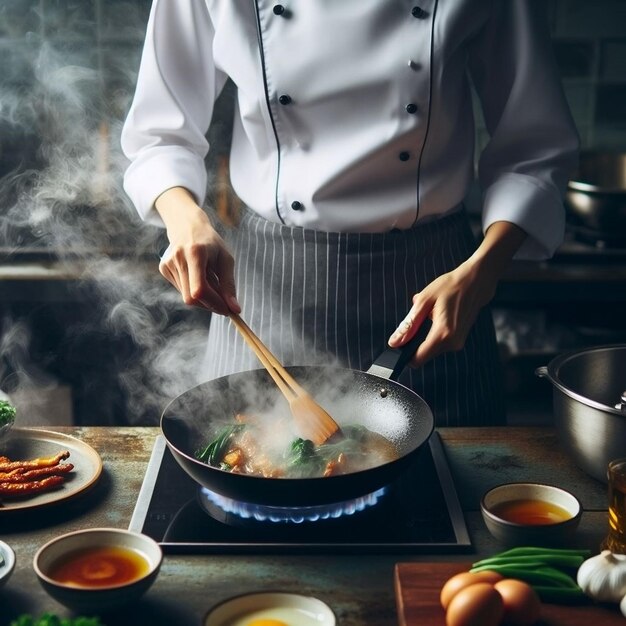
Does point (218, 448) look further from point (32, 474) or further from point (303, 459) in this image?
point (32, 474)

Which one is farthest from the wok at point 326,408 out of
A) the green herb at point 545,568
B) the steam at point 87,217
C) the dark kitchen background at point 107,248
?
the steam at point 87,217

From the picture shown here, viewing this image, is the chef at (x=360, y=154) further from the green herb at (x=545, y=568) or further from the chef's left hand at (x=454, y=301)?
the green herb at (x=545, y=568)

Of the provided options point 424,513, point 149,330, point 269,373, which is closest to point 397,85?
point 269,373

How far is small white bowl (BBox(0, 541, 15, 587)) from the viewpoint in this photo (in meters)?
1.22

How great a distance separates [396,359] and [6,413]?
0.72m

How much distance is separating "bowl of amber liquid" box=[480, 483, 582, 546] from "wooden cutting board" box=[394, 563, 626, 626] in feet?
0.46

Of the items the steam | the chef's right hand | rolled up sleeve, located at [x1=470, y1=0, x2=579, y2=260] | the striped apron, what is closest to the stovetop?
the chef's right hand

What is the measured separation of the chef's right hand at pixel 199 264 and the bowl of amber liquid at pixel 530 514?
0.60 meters

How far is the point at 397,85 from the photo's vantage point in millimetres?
1894

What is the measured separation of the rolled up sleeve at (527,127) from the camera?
1.92 metres

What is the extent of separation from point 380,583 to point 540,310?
2255 millimetres

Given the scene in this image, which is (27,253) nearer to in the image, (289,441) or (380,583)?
(289,441)

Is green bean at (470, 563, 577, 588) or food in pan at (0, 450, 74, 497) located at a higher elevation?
green bean at (470, 563, 577, 588)

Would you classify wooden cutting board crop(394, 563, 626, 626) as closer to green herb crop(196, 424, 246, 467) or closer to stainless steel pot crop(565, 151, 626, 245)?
green herb crop(196, 424, 246, 467)
